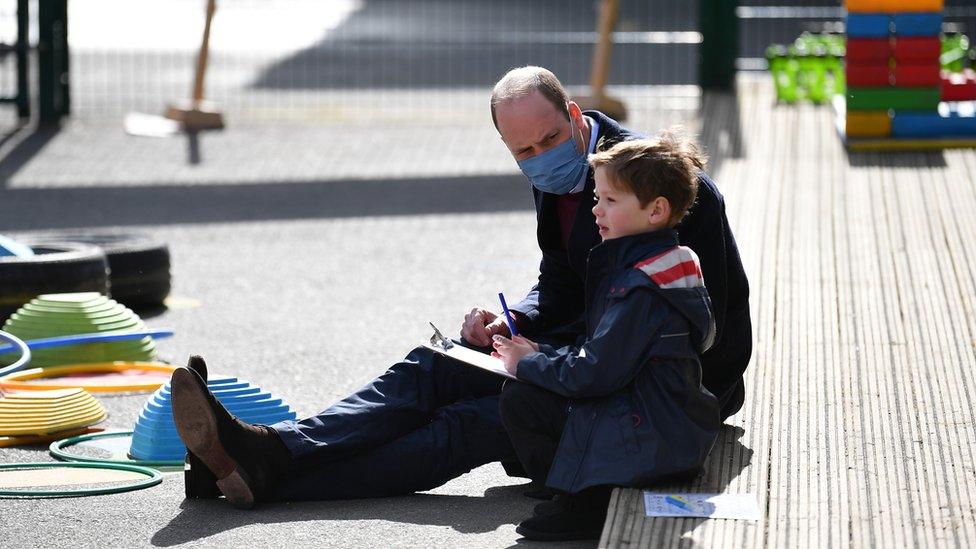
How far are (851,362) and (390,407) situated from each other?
1777mm

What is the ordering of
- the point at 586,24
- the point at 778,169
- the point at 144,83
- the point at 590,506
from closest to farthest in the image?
the point at 590,506, the point at 778,169, the point at 144,83, the point at 586,24

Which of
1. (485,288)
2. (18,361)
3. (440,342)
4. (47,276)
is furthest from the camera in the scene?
(485,288)

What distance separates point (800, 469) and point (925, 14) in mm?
6561

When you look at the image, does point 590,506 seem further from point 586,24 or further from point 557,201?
point 586,24

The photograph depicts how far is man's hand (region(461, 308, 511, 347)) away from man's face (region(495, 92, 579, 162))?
54 centimetres

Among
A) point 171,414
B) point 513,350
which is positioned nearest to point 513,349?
point 513,350

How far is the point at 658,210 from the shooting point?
4.26 m

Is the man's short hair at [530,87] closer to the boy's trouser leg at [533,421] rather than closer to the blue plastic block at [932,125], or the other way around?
the boy's trouser leg at [533,421]

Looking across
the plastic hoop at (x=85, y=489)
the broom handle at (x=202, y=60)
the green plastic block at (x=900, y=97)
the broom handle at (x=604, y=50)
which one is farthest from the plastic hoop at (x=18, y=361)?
the broom handle at (x=604, y=50)

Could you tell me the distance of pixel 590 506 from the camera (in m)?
4.26

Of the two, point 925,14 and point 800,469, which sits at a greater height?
point 925,14

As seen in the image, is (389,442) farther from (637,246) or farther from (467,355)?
(637,246)

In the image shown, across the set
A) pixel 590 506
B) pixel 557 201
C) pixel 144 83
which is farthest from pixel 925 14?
pixel 144 83

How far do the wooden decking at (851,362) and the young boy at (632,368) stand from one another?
0.39 ft
